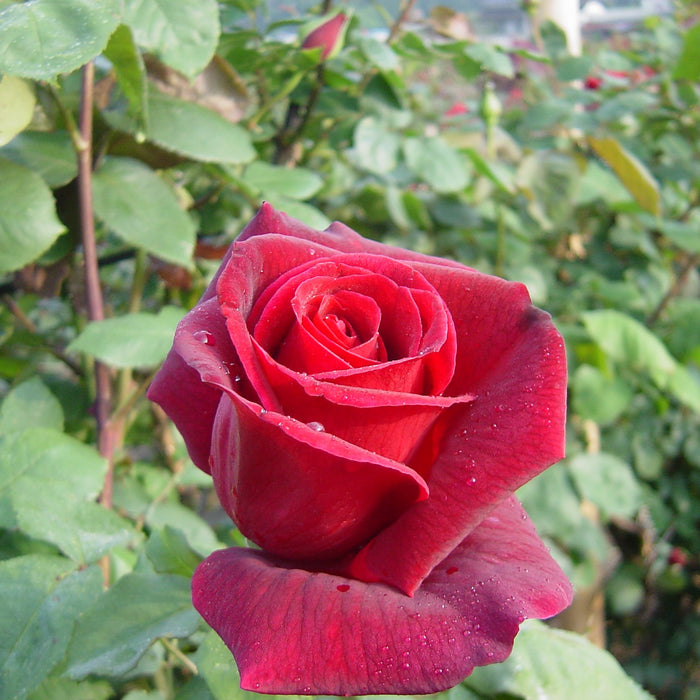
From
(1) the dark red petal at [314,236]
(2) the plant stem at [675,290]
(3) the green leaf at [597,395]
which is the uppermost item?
(1) the dark red petal at [314,236]

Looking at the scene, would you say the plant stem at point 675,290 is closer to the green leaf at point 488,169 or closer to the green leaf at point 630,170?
the green leaf at point 630,170

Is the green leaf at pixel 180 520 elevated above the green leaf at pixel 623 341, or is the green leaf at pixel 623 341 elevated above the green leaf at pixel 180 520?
the green leaf at pixel 623 341

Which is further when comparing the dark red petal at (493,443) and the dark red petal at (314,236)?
the dark red petal at (314,236)

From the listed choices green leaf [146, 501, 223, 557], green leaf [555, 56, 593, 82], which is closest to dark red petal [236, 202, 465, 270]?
green leaf [146, 501, 223, 557]

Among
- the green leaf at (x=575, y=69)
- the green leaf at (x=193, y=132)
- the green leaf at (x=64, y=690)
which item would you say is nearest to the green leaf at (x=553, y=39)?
the green leaf at (x=575, y=69)

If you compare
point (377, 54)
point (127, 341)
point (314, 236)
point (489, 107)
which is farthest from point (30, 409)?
point (489, 107)

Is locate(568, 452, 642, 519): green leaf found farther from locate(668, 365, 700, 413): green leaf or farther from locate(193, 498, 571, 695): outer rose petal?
locate(193, 498, 571, 695): outer rose petal

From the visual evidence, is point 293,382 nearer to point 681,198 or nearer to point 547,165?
point 547,165
